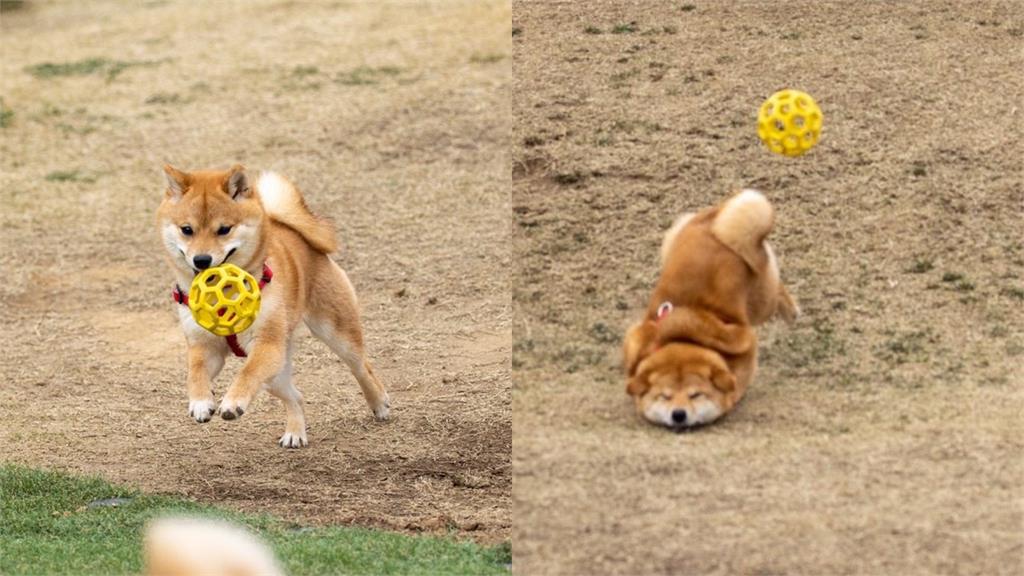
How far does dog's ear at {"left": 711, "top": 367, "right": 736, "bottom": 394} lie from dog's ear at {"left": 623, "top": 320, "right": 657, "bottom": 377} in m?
0.24

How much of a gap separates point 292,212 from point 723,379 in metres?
3.41

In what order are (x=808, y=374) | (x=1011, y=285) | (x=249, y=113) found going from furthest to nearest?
(x=249, y=113)
(x=1011, y=285)
(x=808, y=374)

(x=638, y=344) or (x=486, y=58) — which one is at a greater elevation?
(x=638, y=344)

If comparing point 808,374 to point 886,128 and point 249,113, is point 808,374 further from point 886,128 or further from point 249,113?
point 249,113

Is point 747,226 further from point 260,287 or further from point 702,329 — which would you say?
point 260,287

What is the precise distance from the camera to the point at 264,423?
30.0 feet

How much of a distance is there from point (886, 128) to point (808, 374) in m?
1.59

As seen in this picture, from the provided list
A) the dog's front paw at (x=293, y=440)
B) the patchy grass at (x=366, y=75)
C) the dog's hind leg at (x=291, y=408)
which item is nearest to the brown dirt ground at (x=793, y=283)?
the dog's hind leg at (x=291, y=408)

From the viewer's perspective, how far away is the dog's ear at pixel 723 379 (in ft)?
18.2

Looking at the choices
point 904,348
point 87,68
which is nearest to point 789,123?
point 904,348

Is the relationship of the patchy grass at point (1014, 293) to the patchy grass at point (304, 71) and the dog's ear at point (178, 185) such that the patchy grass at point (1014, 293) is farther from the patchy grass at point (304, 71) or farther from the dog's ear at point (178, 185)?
the patchy grass at point (304, 71)

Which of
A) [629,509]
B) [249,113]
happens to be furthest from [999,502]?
[249,113]

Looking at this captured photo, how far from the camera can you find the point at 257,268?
7840 millimetres

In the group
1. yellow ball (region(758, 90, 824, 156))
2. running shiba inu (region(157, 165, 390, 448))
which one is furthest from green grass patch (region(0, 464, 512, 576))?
yellow ball (region(758, 90, 824, 156))
